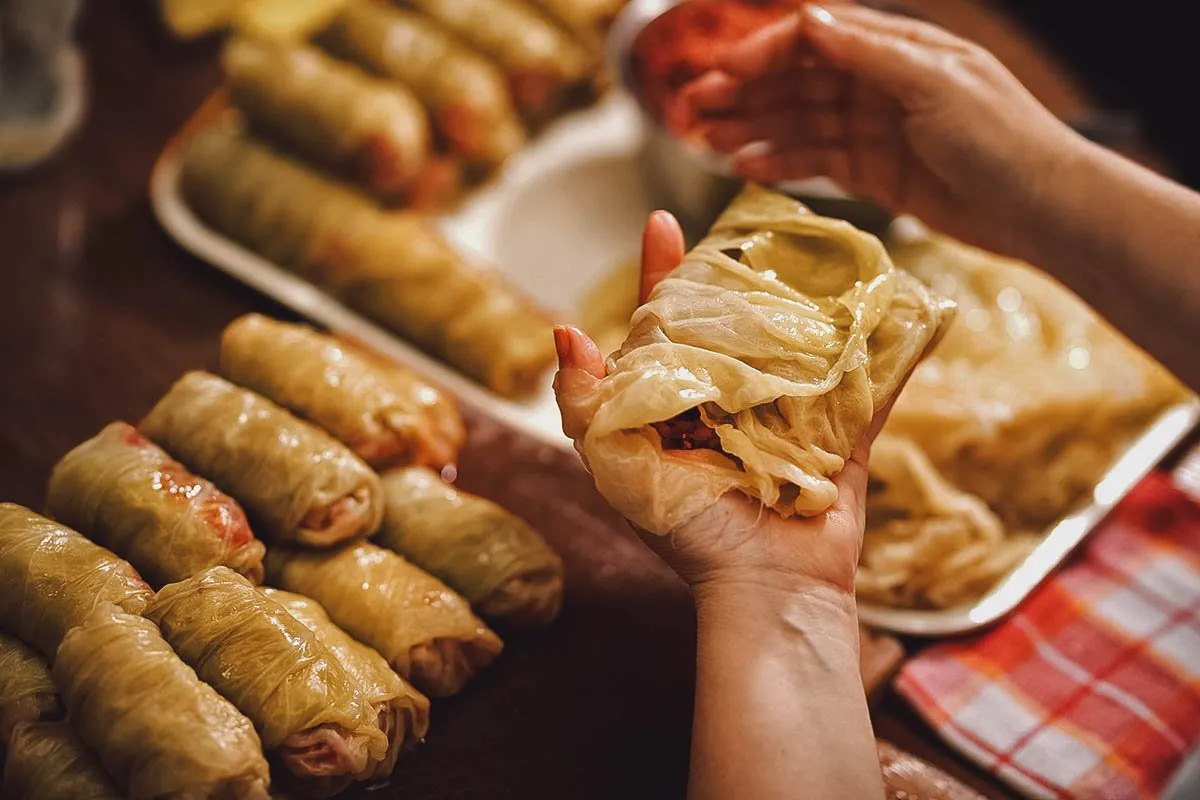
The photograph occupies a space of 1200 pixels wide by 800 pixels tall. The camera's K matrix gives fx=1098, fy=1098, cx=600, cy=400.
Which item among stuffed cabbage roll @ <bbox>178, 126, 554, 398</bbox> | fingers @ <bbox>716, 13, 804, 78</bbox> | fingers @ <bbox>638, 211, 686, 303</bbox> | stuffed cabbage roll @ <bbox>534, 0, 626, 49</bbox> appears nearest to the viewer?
fingers @ <bbox>638, 211, 686, 303</bbox>

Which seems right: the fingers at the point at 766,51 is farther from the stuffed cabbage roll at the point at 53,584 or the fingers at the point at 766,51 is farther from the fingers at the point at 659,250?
the stuffed cabbage roll at the point at 53,584

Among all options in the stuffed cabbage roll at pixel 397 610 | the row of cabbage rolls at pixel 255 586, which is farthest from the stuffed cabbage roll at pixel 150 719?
the stuffed cabbage roll at pixel 397 610

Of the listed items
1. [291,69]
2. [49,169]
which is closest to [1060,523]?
[291,69]

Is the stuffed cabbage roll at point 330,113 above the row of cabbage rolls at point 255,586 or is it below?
above

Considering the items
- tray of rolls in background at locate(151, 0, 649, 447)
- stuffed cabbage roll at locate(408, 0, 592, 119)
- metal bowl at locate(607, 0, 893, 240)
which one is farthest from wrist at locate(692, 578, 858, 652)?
stuffed cabbage roll at locate(408, 0, 592, 119)

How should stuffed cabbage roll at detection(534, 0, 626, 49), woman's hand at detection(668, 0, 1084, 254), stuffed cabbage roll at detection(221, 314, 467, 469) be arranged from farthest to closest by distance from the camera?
1. stuffed cabbage roll at detection(534, 0, 626, 49)
2. woman's hand at detection(668, 0, 1084, 254)
3. stuffed cabbage roll at detection(221, 314, 467, 469)

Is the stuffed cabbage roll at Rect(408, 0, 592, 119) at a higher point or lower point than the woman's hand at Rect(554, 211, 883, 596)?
higher

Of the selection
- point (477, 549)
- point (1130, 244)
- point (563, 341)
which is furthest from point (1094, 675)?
point (563, 341)

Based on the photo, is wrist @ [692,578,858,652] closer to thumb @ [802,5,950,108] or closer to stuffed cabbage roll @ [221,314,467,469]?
stuffed cabbage roll @ [221,314,467,469]
